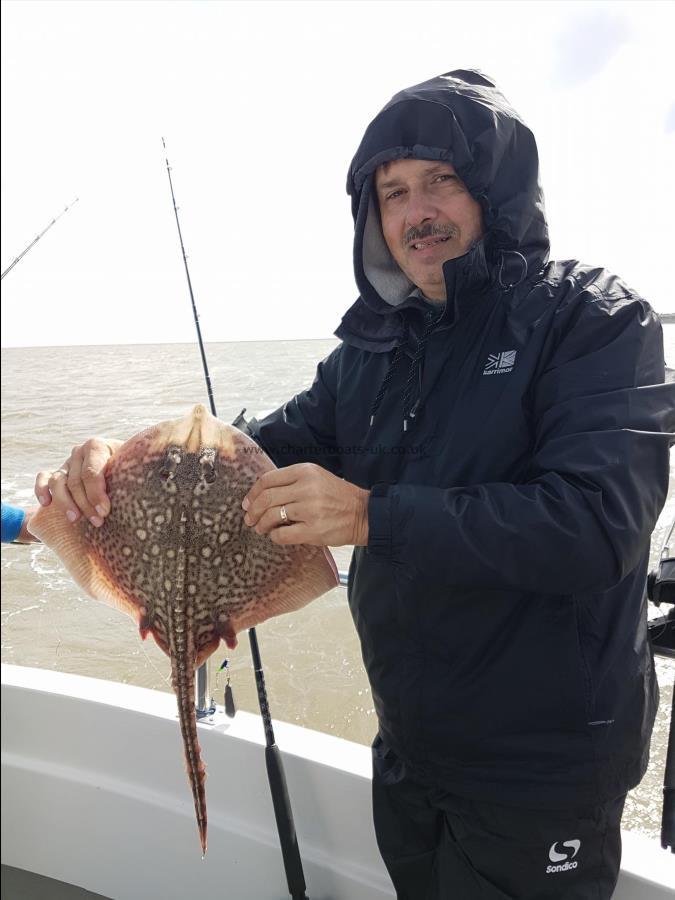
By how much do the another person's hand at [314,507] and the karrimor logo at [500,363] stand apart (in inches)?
22.9

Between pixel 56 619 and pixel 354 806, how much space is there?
18.3ft

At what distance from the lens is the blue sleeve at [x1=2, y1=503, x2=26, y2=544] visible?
1941 millimetres

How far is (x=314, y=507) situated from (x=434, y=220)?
1.24 metres

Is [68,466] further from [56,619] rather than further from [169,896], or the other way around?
[56,619]

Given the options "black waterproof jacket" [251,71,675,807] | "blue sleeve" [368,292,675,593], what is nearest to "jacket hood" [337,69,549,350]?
"black waterproof jacket" [251,71,675,807]

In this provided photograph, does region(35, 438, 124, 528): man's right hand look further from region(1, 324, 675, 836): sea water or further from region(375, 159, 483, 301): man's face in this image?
region(375, 159, 483, 301): man's face

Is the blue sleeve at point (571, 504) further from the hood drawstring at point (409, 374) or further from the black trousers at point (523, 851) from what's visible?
the black trousers at point (523, 851)

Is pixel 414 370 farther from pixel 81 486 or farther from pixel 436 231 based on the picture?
pixel 81 486

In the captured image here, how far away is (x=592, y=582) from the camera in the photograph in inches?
57.1

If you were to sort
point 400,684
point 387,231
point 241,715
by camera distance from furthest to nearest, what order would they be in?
point 241,715, point 387,231, point 400,684

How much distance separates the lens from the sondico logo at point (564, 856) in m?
1.74

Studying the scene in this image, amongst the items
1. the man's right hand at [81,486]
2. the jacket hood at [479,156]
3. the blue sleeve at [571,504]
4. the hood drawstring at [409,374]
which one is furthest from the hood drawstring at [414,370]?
the man's right hand at [81,486]

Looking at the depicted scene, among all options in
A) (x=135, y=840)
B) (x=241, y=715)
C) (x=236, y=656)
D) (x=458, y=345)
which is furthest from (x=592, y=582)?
(x=236, y=656)

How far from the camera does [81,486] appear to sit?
183 centimetres
